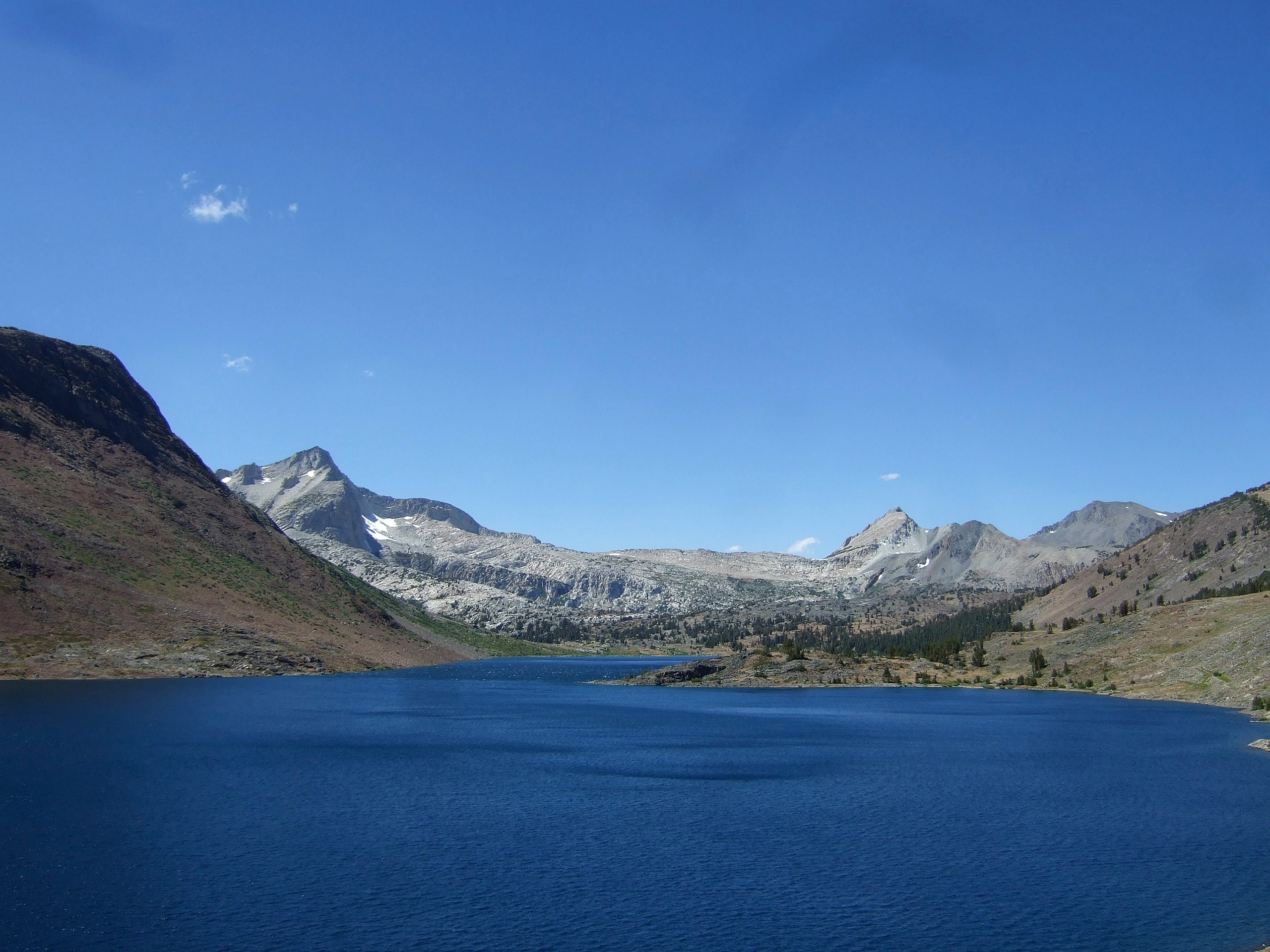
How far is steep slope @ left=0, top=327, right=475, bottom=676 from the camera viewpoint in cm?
12606

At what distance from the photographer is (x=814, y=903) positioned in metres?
37.3

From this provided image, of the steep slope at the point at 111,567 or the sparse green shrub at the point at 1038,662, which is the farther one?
the sparse green shrub at the point at 1038,662

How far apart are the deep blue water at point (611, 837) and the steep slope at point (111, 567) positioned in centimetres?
3676

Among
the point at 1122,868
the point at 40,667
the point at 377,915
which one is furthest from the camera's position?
the point at 40,667

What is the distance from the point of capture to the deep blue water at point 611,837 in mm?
33906

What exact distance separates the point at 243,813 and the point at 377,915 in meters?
19.0

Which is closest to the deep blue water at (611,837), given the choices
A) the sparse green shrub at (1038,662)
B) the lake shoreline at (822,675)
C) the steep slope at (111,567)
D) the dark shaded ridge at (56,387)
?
the steep slope at (111,567)

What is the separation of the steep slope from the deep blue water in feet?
121

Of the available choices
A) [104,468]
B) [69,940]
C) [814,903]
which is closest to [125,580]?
[104,468]

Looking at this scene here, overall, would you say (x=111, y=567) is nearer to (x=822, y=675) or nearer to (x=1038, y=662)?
(x=822, y=675)

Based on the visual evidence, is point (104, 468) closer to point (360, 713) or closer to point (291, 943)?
point (360, 713)

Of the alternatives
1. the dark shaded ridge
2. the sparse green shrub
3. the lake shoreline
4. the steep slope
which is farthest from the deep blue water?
the dark shaded ridge

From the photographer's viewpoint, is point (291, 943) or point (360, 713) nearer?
point (291, 943)

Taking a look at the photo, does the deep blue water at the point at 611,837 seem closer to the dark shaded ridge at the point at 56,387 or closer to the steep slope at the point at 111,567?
the steep slope at the point at 111,567
